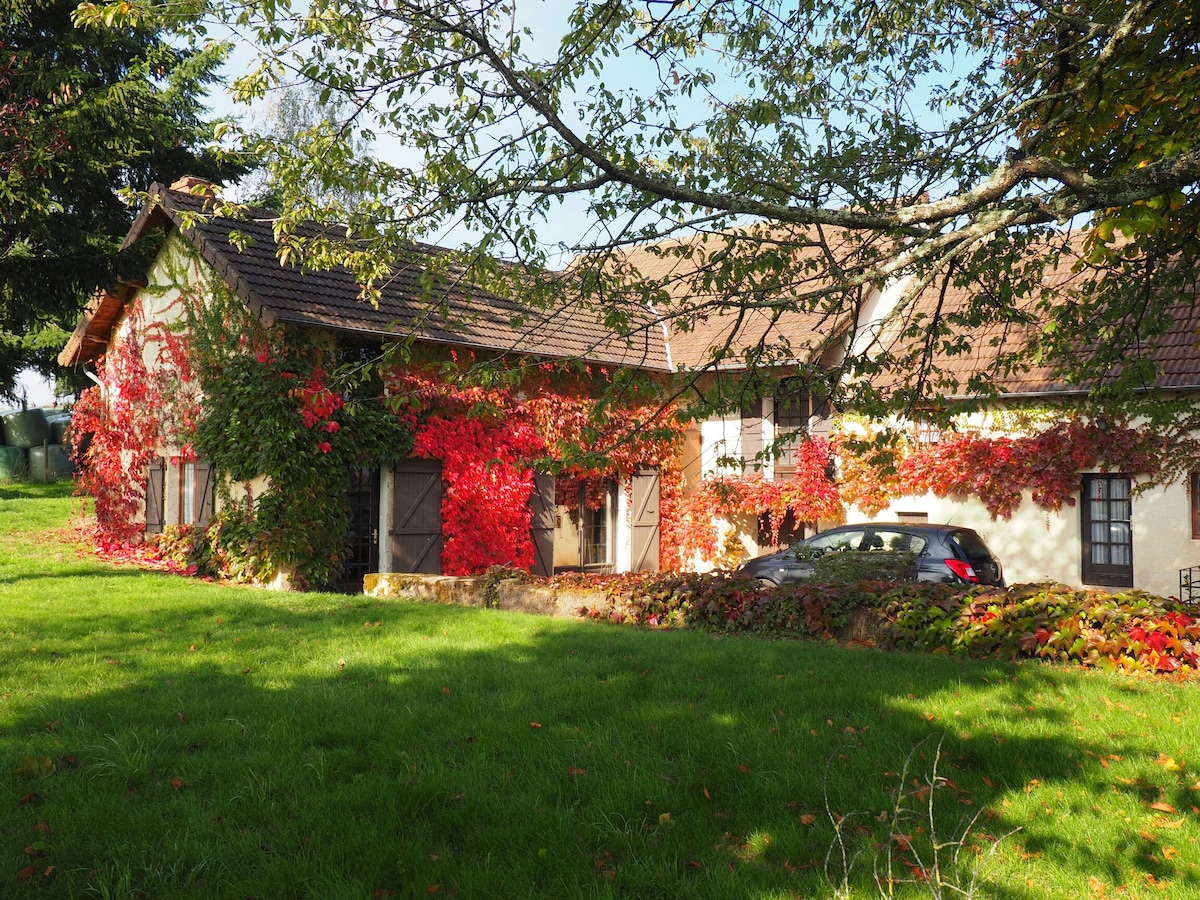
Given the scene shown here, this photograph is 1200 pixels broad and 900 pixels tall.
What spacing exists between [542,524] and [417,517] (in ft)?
9.32

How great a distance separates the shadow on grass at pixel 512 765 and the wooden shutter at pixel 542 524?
378 inches

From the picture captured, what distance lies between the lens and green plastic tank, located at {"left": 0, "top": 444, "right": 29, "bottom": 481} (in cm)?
2731

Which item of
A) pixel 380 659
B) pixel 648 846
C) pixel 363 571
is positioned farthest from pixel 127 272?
pixel 648 846

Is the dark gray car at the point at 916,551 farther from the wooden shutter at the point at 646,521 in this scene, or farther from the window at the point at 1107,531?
the wooden shutter at the point at 646,521

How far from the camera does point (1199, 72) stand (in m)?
6.66

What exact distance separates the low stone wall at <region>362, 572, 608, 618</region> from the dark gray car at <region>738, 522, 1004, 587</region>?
2.63 meters

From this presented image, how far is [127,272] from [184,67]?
16582mm

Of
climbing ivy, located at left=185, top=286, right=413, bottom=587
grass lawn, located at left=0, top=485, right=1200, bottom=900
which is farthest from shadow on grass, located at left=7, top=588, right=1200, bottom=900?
climbing ivy, located at left=185, top=286, right=413, bottom=587

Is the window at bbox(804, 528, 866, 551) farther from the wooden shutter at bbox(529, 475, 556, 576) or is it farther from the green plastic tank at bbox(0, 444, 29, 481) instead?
the green plastic tank at bbox(0, 444, 29, 481)

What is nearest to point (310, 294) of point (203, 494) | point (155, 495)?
point (203, 494)

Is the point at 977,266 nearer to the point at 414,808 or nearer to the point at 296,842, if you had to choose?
the point at 414,808

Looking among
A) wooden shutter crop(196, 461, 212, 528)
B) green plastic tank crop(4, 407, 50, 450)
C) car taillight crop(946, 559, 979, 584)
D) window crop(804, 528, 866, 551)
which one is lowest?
car taillight crop(946, 559, 979, 584)

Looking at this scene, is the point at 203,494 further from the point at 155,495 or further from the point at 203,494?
the point at 155,495

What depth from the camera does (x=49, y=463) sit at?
1081 inches
